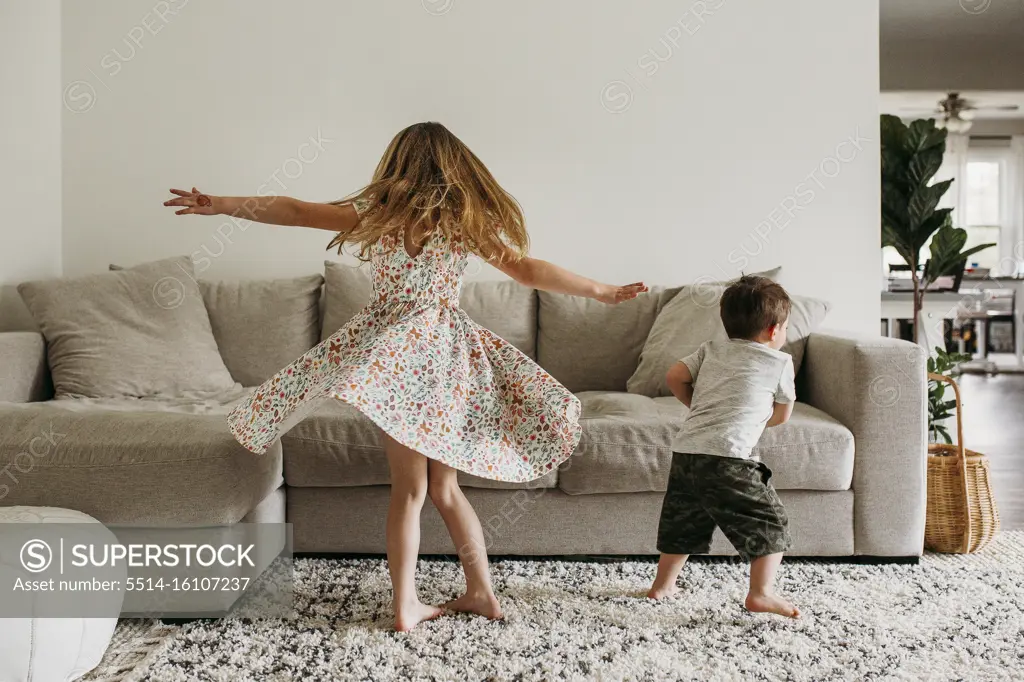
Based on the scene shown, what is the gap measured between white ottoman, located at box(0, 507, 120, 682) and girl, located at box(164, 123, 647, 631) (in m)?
0.43

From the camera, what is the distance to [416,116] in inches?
123

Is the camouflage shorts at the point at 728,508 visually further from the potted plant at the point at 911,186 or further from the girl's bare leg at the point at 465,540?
the potted plant at the point at 911,186

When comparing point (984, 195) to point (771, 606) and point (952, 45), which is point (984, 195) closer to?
point (952, 45)

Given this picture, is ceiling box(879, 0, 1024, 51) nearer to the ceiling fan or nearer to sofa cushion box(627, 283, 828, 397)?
the ceiling fan

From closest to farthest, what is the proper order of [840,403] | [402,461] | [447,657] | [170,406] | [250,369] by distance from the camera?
[447,657] < [402,461] < [840,403] < [170,406] < [250,369]

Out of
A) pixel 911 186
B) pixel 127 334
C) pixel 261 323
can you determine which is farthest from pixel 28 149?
pixel 911 186

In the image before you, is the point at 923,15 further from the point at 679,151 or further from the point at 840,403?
the point at 840,403

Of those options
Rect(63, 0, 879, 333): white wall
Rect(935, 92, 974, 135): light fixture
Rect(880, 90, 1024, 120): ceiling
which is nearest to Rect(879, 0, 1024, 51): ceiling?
Rect(935, 92, 974, 135): light fixture

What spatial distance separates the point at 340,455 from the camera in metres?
2.08

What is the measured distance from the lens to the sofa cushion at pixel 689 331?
2.54 metres

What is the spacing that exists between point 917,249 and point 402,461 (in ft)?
9.55

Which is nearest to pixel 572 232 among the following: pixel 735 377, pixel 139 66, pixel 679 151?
pixel 679 151

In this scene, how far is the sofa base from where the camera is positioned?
212 cm

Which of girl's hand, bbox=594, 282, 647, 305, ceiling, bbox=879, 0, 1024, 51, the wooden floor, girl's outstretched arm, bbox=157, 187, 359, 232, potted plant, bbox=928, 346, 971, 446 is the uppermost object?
ceiling, bbox=879, 0, 1024, 51
